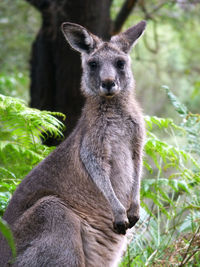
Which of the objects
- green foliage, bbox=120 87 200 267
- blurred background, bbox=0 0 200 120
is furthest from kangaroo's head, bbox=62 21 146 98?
blurred background, bbox=0 0 200 120

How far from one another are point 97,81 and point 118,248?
172 cm

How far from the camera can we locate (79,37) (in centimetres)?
516

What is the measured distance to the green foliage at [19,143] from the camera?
5.00m

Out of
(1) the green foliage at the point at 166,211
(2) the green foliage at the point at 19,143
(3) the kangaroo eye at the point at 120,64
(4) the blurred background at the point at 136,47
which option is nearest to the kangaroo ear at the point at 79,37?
(3) the kangaroo eye at the point at 120,64

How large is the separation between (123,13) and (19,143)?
5.34m

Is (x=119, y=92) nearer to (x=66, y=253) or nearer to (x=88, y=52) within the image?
(x=88, y=52)

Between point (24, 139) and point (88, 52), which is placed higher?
point (88, 52)

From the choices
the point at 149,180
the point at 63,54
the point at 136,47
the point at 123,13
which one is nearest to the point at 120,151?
the point at 149,180

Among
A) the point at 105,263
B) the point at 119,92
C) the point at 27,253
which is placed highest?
the point at 119,92

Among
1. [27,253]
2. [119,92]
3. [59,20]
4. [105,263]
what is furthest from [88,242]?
[59,20]

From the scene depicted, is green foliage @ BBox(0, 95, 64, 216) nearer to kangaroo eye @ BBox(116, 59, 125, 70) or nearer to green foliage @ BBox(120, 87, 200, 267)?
kangaroo eye @ BBox(116, 59, 125, 70)

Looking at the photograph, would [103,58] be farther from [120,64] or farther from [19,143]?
[19,143]

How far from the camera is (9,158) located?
5.59 meters

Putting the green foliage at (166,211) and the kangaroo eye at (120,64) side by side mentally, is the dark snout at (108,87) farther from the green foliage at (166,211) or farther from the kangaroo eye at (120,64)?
the green foliage at (166,211)
